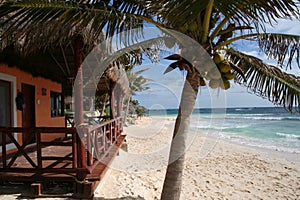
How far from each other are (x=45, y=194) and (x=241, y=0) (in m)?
3.92

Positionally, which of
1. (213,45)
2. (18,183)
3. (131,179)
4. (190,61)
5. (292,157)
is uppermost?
(213,45)

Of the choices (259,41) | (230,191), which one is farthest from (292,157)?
(259,41)

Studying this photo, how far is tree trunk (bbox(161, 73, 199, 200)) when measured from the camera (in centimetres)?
348

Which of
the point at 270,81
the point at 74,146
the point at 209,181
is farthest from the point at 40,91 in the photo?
the point at 270,81

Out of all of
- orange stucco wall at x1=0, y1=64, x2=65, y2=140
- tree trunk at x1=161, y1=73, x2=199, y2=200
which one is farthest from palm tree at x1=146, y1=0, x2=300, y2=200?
orange stucco wall at x1=0, y1=64, x2=65, y2=140

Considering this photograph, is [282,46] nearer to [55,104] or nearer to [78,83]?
[78,83]

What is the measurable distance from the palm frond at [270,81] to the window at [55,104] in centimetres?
698

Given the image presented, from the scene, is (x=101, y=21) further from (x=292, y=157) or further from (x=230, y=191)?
(x=292, y=157)

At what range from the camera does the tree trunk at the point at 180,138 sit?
11.4 feet

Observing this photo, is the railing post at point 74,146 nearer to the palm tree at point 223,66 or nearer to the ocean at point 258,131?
the palm tree at point 223,66

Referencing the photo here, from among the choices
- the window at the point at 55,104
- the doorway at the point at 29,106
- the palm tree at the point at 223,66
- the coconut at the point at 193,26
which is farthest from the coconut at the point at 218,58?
the window at the point at 55,104

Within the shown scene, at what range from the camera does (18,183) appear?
4266 millimetres

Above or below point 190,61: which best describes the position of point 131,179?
below

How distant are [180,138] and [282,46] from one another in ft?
6.45
